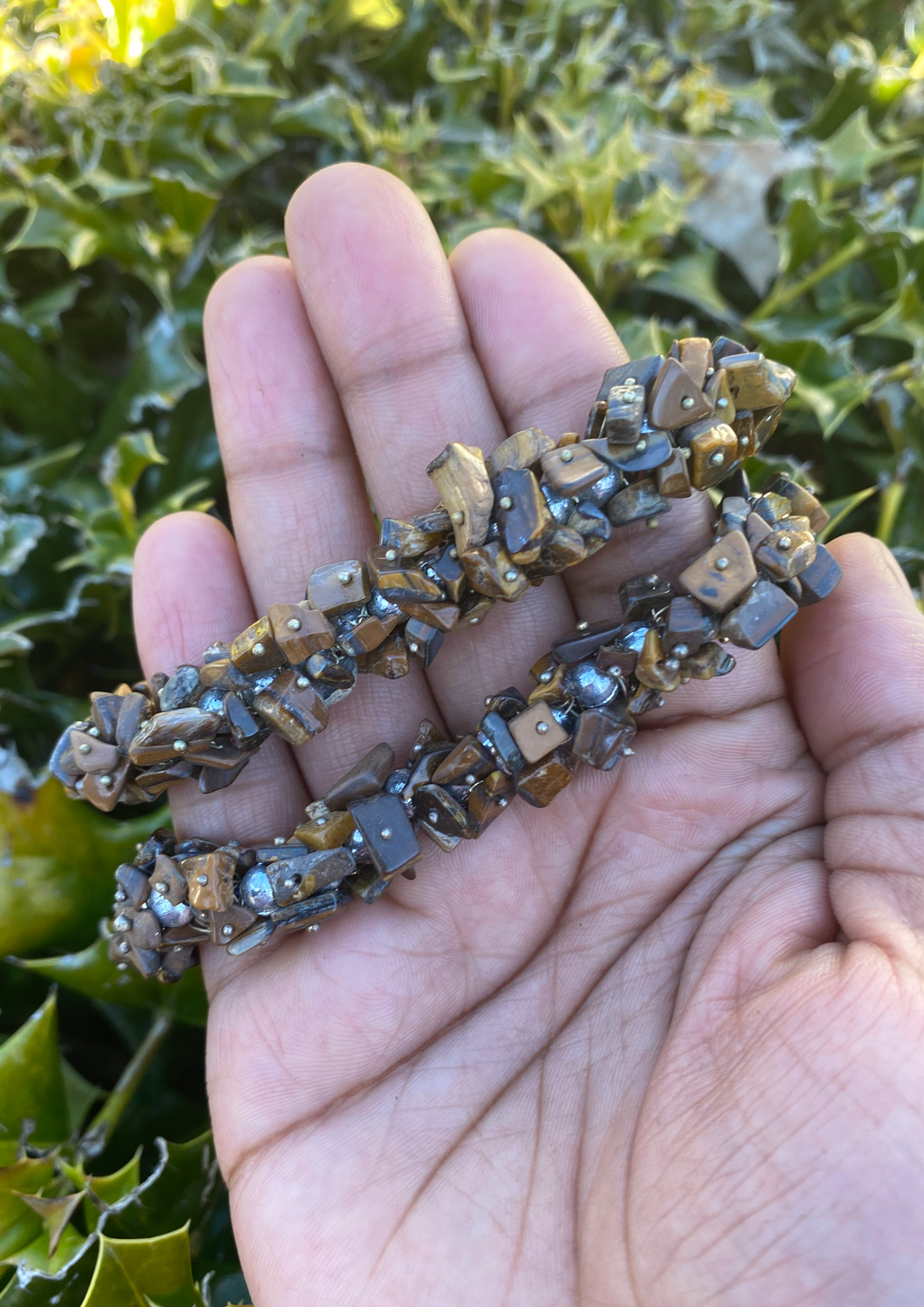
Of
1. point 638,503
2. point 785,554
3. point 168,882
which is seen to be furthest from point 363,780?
point 785,554

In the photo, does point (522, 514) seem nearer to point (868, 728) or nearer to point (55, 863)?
point (868, 728)

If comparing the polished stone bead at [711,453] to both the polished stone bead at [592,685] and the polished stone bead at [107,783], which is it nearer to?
the polished stone bead at [592,685]

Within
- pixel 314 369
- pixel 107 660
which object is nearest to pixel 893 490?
pixel 314 369

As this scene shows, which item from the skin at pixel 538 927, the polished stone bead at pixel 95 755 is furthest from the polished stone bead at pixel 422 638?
the polished stone bead at pixel 95 755

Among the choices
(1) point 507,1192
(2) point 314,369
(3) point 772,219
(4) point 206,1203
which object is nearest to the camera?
(1) point 507,1192

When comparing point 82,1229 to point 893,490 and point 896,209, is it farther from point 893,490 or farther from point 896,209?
point 896,209
